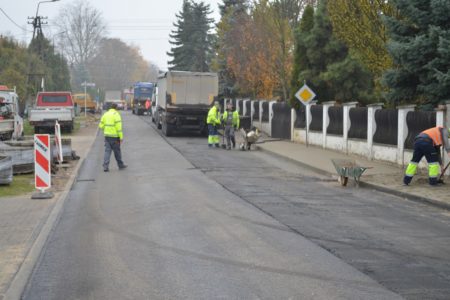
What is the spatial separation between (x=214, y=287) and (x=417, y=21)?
1228 centimetres

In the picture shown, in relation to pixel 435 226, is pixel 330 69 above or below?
above

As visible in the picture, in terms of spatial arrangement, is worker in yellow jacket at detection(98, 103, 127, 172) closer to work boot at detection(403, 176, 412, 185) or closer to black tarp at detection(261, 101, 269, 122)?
work boot at detection(403, 176, 412, 185)

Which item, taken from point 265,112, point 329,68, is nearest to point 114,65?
point 265,112

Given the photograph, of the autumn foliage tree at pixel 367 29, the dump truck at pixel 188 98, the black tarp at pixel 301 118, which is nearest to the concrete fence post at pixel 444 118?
the autumn foliage tree at pixel 367 29

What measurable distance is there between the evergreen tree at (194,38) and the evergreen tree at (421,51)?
49.6m

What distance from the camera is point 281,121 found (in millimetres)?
32031

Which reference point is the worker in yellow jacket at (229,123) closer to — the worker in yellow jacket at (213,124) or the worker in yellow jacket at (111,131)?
the worker in yellow jacket at (213,124)

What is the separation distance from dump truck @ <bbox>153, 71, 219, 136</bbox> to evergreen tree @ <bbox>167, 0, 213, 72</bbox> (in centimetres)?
3468

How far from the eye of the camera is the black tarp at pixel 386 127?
19.8 metres

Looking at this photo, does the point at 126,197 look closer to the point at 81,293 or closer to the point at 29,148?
the point at 29,148

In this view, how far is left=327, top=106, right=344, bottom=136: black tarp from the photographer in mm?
24188

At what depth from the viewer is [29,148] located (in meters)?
17.1

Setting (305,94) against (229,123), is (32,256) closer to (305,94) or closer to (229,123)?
(229,123)

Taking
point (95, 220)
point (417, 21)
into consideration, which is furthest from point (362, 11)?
point (95, 220)
